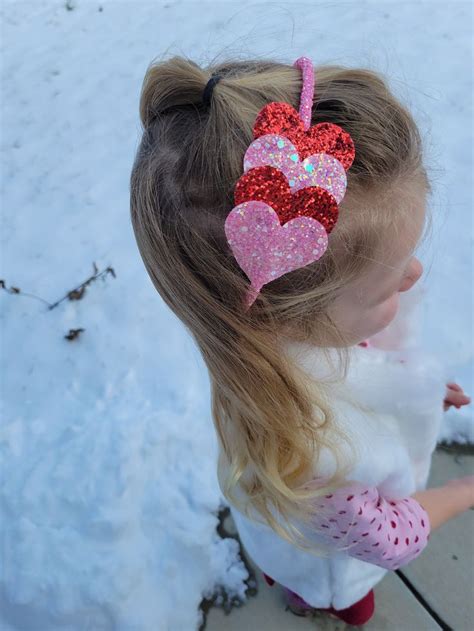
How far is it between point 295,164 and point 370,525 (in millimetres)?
689

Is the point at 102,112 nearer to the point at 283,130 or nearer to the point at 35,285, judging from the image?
the point at 35,285

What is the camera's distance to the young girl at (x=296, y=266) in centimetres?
76

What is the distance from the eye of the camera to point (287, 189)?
748 mm

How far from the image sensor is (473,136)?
8.01ft

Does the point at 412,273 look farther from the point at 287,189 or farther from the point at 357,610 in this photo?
the point at 357,610

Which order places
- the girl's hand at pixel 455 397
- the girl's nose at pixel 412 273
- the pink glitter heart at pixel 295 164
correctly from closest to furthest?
the pink glitter heart at pixel 295 164 < the girl's nose at pixel 412 273 < the girl's hand at pixel 455 397

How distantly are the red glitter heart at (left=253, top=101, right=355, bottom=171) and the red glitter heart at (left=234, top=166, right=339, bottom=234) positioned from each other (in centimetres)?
5

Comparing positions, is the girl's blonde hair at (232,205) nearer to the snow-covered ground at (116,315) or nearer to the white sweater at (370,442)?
the white sweater at (370,442)

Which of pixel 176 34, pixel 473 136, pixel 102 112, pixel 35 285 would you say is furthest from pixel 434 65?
pixel 35 285

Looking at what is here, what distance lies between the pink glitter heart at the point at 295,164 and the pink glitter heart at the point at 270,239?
0.05 metres

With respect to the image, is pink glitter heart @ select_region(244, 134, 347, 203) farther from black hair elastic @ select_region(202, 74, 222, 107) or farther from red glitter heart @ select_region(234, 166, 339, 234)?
black hair elastic @ select_region(202, 74, 222, 107)

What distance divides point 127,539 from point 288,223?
1.18 metres

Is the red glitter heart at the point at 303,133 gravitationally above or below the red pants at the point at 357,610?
above

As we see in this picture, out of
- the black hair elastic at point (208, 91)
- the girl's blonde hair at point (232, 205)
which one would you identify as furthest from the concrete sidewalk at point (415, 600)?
the black hair elastic at point (208, 91)
